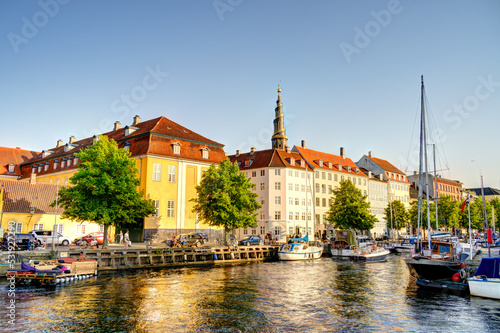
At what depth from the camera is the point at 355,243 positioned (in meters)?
62.6

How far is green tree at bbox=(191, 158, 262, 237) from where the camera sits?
56.5 metres

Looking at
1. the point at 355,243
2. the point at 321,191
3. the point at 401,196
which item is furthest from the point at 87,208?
the point at 401,196

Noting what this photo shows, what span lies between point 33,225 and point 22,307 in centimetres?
3434

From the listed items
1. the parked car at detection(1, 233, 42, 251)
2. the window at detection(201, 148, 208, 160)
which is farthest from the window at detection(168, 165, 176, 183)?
the parked car at detection(1, 233, 42, 251)

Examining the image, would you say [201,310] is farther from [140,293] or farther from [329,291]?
[329,291]

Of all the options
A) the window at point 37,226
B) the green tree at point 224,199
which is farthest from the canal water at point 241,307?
the window at point 37,226

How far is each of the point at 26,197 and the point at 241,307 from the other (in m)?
43.3

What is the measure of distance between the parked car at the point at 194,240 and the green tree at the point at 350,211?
113ft

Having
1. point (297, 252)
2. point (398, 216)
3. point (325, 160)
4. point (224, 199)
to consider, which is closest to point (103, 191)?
point (224, 199)

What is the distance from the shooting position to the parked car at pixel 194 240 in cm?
5132

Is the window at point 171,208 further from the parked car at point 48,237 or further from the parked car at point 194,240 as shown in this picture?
the parked car at point 48,237

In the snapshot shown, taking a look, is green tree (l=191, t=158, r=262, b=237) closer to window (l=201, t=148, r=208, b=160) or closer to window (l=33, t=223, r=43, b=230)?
window (l=201, t=148, r=208, b=160)

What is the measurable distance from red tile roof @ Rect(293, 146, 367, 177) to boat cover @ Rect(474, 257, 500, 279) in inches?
2602

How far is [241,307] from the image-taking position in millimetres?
23031
